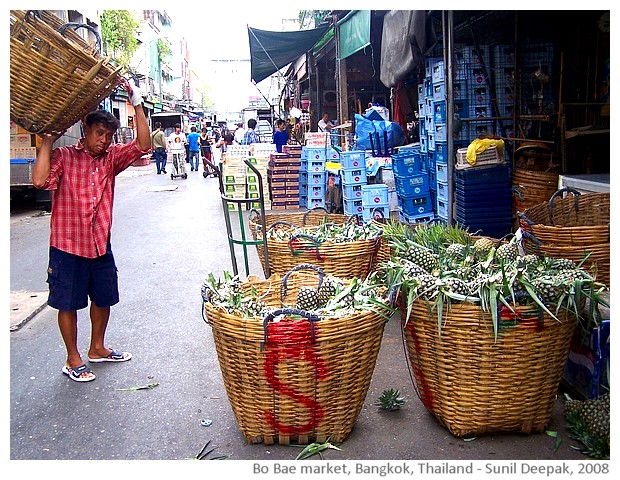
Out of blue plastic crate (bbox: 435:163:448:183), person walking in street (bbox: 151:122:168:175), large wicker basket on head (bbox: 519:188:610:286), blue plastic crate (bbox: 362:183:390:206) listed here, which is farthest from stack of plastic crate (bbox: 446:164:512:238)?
person walking in street (bbox: 151:122:168:175)

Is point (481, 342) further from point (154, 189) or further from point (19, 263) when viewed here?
Result: point (154, 189)

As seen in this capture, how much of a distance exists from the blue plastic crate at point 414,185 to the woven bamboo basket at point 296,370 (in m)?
5.97

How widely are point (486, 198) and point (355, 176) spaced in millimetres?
2682

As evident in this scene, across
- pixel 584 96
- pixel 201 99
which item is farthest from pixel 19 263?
pixel 201 99

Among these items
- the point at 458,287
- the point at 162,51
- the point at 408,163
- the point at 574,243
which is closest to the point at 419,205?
the point at 408,163

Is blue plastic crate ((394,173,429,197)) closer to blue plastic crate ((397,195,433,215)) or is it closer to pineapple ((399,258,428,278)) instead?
blue plastic crate ((397,195,433,215))

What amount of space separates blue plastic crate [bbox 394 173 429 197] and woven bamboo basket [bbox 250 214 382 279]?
13.8 feet

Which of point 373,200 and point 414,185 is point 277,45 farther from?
point 414,185

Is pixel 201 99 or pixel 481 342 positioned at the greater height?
pixel 201 99

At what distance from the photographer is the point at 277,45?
15344 millimetres

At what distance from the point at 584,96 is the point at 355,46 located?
4.01 metres

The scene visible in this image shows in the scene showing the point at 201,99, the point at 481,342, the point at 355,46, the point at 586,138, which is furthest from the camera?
the point at 201,99

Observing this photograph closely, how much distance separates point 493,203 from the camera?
26.0ft

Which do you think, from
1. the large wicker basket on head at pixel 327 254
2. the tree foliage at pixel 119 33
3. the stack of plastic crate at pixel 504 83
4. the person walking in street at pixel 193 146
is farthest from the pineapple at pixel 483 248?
the tree foliage at pixel 119 33
